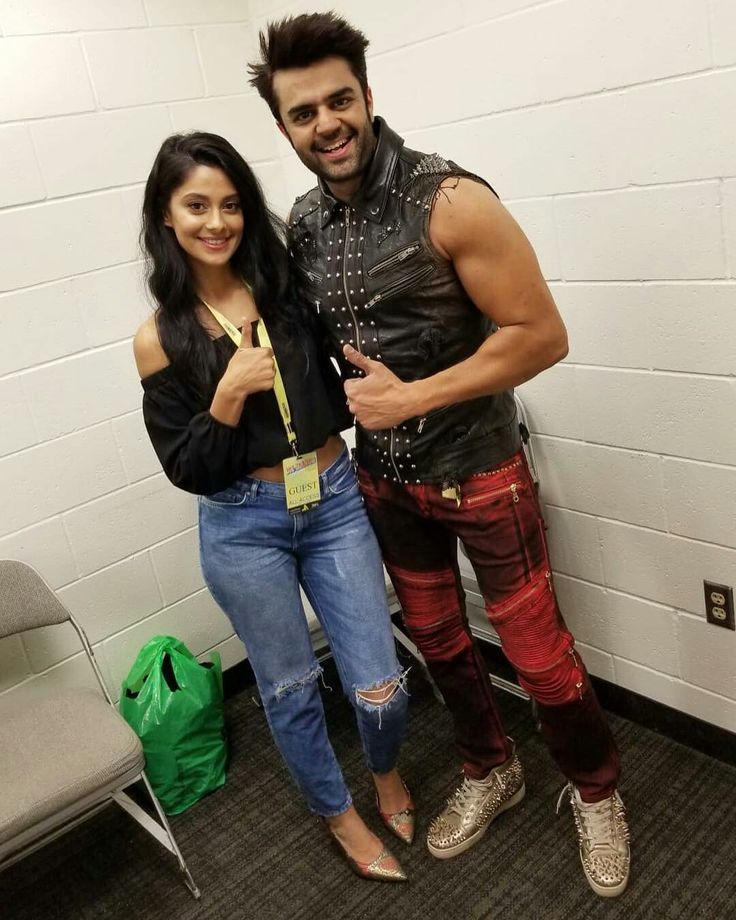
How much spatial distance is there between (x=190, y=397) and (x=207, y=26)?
Result: 1.38m

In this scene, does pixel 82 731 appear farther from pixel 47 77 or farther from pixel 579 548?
pixel 47 77

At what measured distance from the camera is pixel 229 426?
1664 millimetres

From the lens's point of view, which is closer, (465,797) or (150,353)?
(150,353)

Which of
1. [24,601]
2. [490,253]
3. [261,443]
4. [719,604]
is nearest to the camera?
[490,253]

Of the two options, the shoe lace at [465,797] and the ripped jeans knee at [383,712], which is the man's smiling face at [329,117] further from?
A: the shoe lace at [465,797]

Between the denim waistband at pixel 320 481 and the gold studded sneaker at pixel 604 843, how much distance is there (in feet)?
2.90

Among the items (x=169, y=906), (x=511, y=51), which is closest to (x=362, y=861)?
(x=169, y=906)

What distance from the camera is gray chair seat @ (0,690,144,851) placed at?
5.91 feet

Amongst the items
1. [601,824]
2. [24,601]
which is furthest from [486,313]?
[24,601]

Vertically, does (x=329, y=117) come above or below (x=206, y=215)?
above

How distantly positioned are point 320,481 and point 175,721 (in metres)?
0.92

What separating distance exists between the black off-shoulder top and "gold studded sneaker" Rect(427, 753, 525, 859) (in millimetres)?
942

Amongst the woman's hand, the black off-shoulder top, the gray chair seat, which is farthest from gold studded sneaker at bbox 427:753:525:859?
the woman's hand

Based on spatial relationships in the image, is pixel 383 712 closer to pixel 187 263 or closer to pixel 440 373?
pixel 440 373
